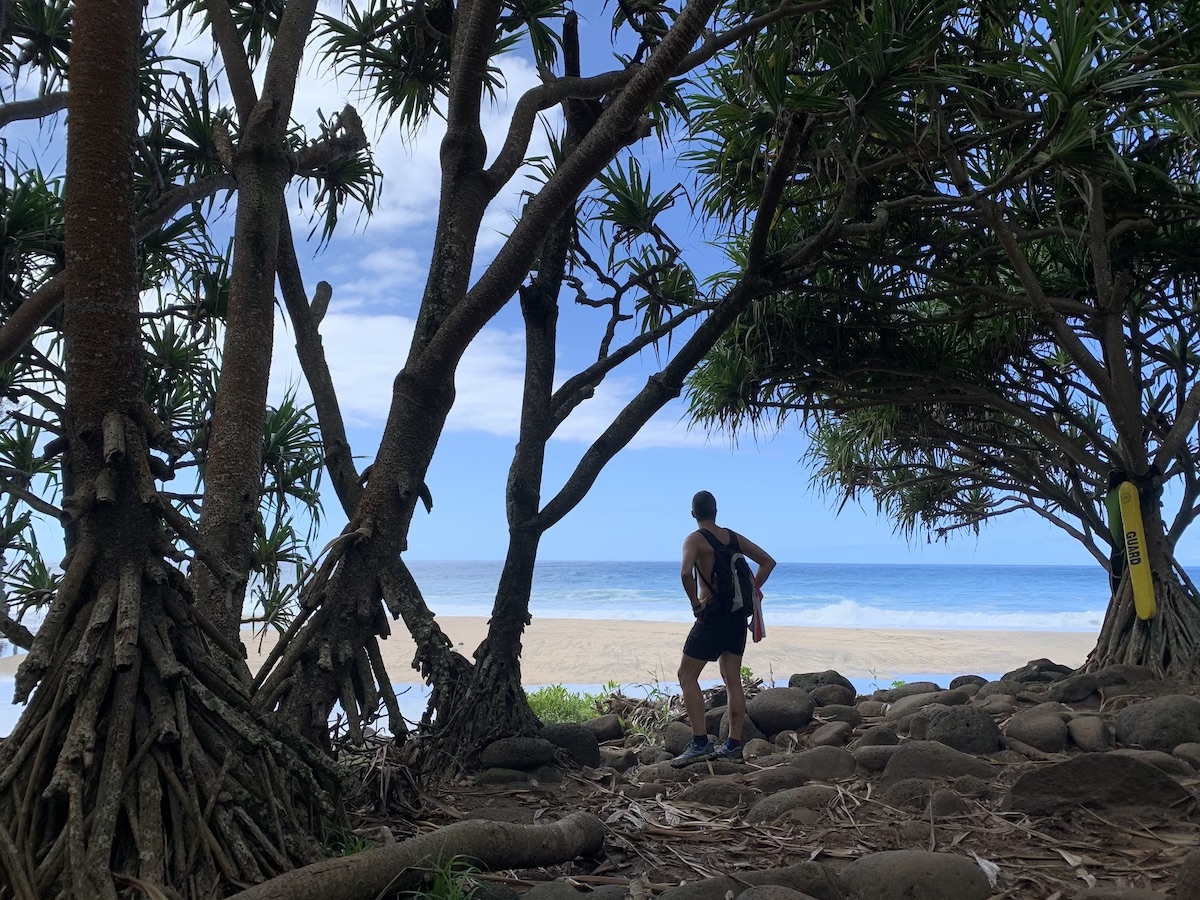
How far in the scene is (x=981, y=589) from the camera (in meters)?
47.5

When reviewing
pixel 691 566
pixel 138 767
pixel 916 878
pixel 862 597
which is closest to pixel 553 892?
pixel 916 878

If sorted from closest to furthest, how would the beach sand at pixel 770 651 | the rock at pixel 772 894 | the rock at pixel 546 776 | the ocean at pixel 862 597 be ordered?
the rock at pixel 772 894
the rock at pixel 546 776
the beach sand at pixel 770 651
the ocean at pixel 862 597

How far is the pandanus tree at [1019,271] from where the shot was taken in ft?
16.4

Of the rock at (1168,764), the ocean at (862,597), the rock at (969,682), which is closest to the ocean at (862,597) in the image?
the ocean at (862,597)

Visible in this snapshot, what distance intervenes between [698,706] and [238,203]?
389 centimetres

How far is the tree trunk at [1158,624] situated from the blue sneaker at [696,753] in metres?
3.61

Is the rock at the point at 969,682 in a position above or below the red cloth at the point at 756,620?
below

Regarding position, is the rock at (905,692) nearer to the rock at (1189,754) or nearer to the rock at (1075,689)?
the rock at (1075,689)

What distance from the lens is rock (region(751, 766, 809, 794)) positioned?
4.77 meters

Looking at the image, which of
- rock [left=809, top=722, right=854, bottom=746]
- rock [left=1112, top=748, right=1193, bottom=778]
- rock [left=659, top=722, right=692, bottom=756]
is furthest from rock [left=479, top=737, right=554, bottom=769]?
rock [left=1112, top=748, right=1193, bottom=778]

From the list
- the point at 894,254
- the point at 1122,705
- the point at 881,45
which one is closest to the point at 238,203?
the point at 881,45

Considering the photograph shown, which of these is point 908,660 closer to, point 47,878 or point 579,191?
point 579,191

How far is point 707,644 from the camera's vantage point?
18.8ft

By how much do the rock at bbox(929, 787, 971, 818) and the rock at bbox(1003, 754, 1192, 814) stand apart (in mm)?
214
